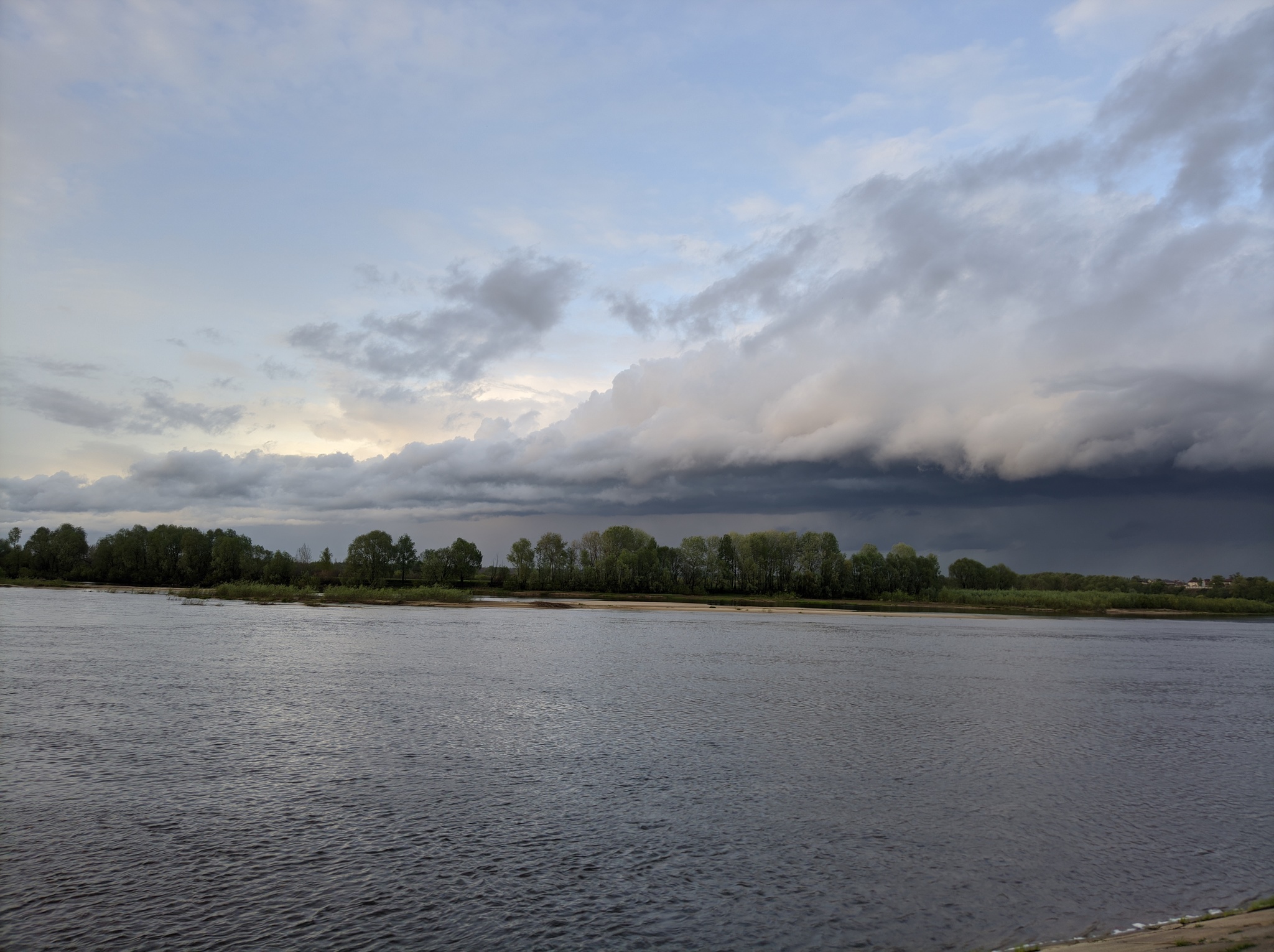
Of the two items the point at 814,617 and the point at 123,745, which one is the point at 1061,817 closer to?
the point at 123,745

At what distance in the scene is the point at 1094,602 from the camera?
163375 mm

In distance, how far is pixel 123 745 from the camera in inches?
899

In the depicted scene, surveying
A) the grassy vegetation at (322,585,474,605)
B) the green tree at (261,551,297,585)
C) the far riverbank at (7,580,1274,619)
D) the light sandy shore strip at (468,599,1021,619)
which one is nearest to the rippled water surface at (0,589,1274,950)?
the grassy vegetation at (322,585,474,605)

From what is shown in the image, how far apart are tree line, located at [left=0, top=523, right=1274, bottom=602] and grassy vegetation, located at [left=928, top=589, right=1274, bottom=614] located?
28.6 feet

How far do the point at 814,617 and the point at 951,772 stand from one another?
104 m

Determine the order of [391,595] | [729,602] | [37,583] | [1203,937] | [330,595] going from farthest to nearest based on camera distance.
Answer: [729,602] → [37,583] → [391,595] → [330,595] → [1203,937]

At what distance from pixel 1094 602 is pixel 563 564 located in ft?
401

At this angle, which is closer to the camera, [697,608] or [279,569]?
[697,608]

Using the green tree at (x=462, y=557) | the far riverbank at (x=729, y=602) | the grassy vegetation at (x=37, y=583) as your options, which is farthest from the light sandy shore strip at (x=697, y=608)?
the grassy vegetation at (x=37, y=583)

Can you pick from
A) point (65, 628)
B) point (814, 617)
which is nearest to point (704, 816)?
point (65, 628)

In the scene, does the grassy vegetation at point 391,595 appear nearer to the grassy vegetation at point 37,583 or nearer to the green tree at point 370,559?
the green tree at point 370,559

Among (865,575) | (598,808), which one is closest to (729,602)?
(865,575)

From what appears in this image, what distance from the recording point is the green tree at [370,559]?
531ft

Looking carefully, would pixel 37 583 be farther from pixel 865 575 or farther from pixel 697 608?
pixel 865 575
